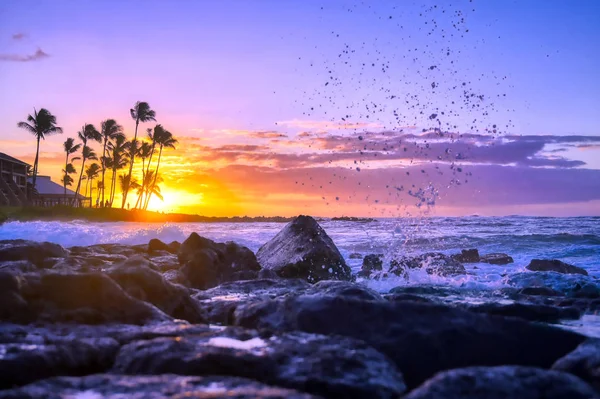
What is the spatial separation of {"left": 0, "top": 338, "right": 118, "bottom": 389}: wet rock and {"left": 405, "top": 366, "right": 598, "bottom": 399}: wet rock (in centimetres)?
159

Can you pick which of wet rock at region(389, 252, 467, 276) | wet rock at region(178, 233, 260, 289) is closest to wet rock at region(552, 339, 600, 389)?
wet rock at region(178, 233, 260, 289)

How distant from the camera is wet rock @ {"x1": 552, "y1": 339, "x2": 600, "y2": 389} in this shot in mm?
2933

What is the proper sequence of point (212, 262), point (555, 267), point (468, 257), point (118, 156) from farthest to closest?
point (118, 156)
point (468, 257)
point (555, 267)
point (212, 262)

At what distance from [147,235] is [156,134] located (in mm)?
44648

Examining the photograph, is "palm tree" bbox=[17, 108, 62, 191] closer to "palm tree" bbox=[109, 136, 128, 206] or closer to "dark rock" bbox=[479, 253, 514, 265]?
"palm tree" bbox=[109, 136, 128, 206]

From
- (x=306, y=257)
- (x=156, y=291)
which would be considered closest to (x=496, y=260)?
(x=306, y=257)

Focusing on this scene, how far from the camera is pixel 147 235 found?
2612 cm

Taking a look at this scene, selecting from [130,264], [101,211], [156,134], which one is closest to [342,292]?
[130,264]

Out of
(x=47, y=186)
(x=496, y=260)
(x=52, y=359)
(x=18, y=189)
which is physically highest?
(x=47, y=186)

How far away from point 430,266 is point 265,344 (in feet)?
31.6

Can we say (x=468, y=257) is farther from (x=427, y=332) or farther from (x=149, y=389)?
(x=149, y=389)

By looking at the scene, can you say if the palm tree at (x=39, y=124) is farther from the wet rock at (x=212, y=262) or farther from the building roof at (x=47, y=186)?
the wet rock at (x=212, y=262)

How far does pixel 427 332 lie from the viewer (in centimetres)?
356

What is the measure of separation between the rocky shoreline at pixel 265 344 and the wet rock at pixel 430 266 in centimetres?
603
